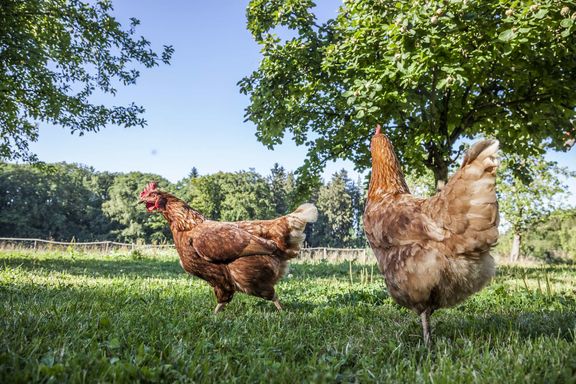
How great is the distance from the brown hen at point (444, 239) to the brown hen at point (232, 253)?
1.62m

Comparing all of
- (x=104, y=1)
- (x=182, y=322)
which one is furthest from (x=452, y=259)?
(x=104, y=1)

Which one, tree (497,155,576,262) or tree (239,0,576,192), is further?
tree (497,155,576,262)

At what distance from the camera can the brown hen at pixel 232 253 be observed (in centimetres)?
434

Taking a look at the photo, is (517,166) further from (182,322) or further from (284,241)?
(182,322)

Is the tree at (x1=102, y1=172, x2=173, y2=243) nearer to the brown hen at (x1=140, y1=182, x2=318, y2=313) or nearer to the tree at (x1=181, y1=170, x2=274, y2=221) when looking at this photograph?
the tree at (x1=181, y1=170, x2=274, y2=221)

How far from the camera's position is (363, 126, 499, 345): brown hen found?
8.63ft

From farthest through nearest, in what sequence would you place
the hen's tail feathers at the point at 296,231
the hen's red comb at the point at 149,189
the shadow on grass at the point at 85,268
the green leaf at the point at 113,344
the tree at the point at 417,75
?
the shadow on grass at the point at 85,268
the tree at the point at 417,75
the hen's red comb at the point at 149,189
the hen's tail feathers at the point at 296,231
the green leaf at the point at 113,344

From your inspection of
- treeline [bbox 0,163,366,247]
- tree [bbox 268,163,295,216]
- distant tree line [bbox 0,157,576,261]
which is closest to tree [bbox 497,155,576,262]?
distant tree line [bbox 0,157,576,261]

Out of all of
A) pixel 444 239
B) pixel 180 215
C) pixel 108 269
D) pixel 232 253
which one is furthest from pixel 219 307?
pixel 108 269

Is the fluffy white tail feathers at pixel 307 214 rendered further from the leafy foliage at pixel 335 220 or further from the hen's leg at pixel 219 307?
the leafy foliage at pixel 335 220

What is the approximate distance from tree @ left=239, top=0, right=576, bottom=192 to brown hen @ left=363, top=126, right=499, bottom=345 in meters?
3.89

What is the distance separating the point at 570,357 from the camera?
225cm

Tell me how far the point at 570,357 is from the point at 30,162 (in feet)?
47.3

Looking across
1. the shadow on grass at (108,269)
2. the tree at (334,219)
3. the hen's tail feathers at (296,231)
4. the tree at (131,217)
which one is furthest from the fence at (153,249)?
the tree at (334,219)
